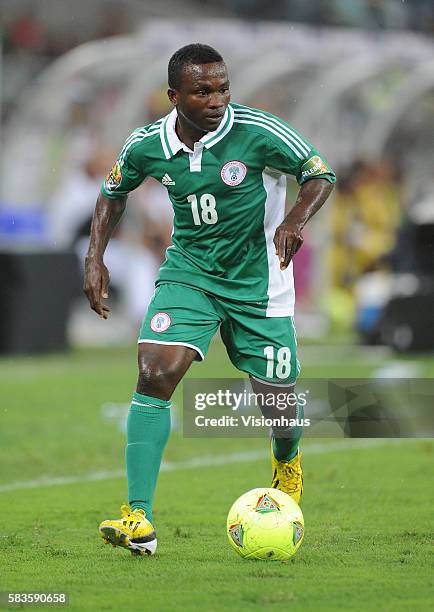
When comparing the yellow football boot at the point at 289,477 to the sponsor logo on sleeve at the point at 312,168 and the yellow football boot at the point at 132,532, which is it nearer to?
the yellow football boot at the point at 132,532

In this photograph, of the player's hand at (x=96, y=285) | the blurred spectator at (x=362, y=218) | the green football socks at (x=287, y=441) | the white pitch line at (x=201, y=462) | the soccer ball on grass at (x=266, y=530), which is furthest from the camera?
the blurred spectator at (x=362, y=218)

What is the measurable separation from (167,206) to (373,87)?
328 cm

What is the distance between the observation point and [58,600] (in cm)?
487

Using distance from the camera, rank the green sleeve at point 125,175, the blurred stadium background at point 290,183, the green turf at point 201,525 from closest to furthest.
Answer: the green turf at point 201,525 → the green sleeve at point 125,175 → the blurred stadium background at point 290,183

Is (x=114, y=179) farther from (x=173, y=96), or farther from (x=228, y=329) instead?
(x=228, y=329)

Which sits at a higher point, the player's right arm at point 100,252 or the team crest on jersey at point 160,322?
the player's right arm at point 100,252

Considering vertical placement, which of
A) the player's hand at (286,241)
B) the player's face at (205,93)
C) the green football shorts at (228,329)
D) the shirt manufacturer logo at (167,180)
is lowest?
the green football shorts at (228,329)

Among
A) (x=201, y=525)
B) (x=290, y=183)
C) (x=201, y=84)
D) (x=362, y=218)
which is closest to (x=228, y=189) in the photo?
(x=201, y=84)

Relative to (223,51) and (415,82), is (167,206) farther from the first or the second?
(415,82)

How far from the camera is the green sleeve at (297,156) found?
608 cm

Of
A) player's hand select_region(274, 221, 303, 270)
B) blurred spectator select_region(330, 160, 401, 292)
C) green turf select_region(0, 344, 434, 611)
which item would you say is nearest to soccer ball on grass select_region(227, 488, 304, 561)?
green turf select_region(0, 344, 434, 611)

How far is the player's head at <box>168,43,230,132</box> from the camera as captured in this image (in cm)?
593

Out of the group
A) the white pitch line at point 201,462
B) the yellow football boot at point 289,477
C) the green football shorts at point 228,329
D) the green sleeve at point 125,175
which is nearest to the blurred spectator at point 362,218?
the white pitch line at point 201,462

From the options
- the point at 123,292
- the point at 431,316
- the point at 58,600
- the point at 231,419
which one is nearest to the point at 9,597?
the point at 58,600
